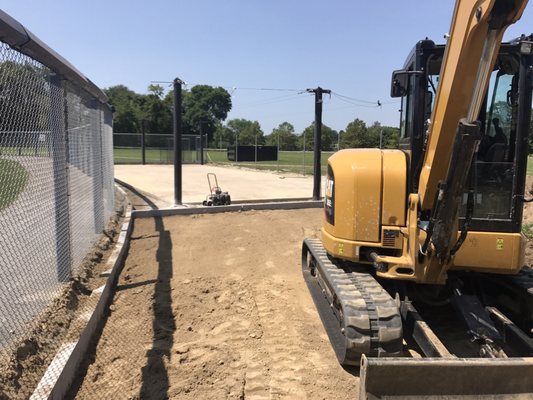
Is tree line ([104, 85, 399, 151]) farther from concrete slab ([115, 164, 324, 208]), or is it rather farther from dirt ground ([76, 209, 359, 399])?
dirt ground ([76, 209, 359, 399])

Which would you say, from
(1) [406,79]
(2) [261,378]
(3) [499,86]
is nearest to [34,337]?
(2) [261,378]

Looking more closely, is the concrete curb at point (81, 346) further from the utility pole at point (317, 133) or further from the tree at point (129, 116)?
the tree at point (129, 116)

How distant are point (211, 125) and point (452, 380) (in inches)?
3870

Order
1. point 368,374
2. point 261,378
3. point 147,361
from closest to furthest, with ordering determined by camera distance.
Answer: point 368,374 < point 261,378 < point 147,361

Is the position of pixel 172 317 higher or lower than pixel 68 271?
lower

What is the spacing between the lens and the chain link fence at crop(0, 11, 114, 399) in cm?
365

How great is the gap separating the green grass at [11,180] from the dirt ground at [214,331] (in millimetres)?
1560

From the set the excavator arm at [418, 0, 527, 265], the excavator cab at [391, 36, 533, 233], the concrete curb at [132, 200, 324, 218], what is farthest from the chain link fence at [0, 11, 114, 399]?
the concrete curb at [132, 200, 324, 218]

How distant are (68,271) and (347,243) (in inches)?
129

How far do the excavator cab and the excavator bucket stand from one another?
1.55 meters

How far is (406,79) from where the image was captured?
4586 mm

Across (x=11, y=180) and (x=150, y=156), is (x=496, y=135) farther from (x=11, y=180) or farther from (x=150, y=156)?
(x=150, y=156)

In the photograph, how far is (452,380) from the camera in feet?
9.37

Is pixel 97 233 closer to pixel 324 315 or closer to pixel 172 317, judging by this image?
pixel 172 317
